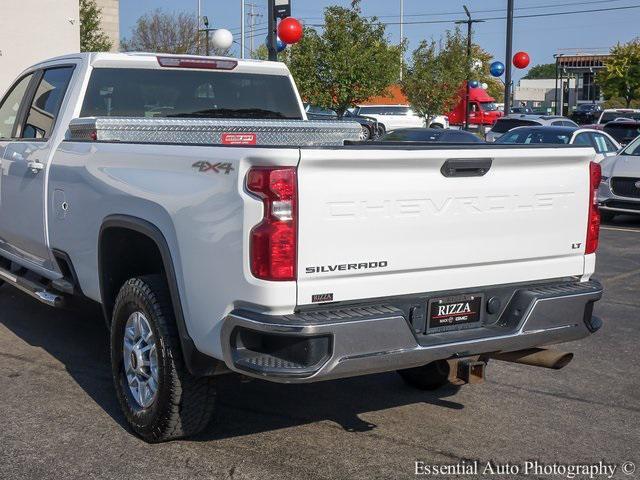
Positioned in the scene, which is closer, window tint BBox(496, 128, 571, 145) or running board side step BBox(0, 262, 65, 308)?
running board side step BBox(0, 262, 65, 308)

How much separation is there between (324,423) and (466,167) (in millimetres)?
1721

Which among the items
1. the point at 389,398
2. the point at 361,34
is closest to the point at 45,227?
the point at 389,398

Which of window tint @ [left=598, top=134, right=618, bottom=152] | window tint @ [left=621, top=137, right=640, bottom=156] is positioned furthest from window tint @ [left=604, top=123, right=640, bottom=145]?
window tint @ [left=621, top=137, right=640, bottom=156]

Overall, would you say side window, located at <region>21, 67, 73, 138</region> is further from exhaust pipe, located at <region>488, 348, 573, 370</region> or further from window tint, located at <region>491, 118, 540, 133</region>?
window tint, located at <region>491, 118, 540, 133</region>

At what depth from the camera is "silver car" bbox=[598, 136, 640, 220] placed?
47.5ft

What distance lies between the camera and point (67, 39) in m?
26.2

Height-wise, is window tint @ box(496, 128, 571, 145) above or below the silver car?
above

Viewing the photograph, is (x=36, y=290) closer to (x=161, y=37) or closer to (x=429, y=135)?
(x=429, y=135)

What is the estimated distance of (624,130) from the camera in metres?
22.2

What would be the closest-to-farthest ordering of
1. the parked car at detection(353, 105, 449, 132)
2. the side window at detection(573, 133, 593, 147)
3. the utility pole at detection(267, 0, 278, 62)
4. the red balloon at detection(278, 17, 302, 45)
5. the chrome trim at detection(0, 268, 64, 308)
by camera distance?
the chrome trim at detection(0, 268, 64, 308)
the utility pole at detection(267, 0, 278, 62)
the red balloon at detection(278, 17, 302, 45)
the side window at detection(573, 133, 593, 147)
the parked car at detection(353, 105, 449, 132)

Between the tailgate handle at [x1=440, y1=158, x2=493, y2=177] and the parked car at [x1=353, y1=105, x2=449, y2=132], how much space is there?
3426cm

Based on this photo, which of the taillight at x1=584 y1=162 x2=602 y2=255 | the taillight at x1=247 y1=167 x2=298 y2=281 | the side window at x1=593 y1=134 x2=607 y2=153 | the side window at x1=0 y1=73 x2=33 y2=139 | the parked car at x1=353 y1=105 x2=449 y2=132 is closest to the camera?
A: the taillight at x1=247 y1=167 x2=298 y2=281

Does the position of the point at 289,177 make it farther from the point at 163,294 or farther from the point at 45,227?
the point at 45,227

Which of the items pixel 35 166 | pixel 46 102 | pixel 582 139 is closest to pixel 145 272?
pixel 35 166
